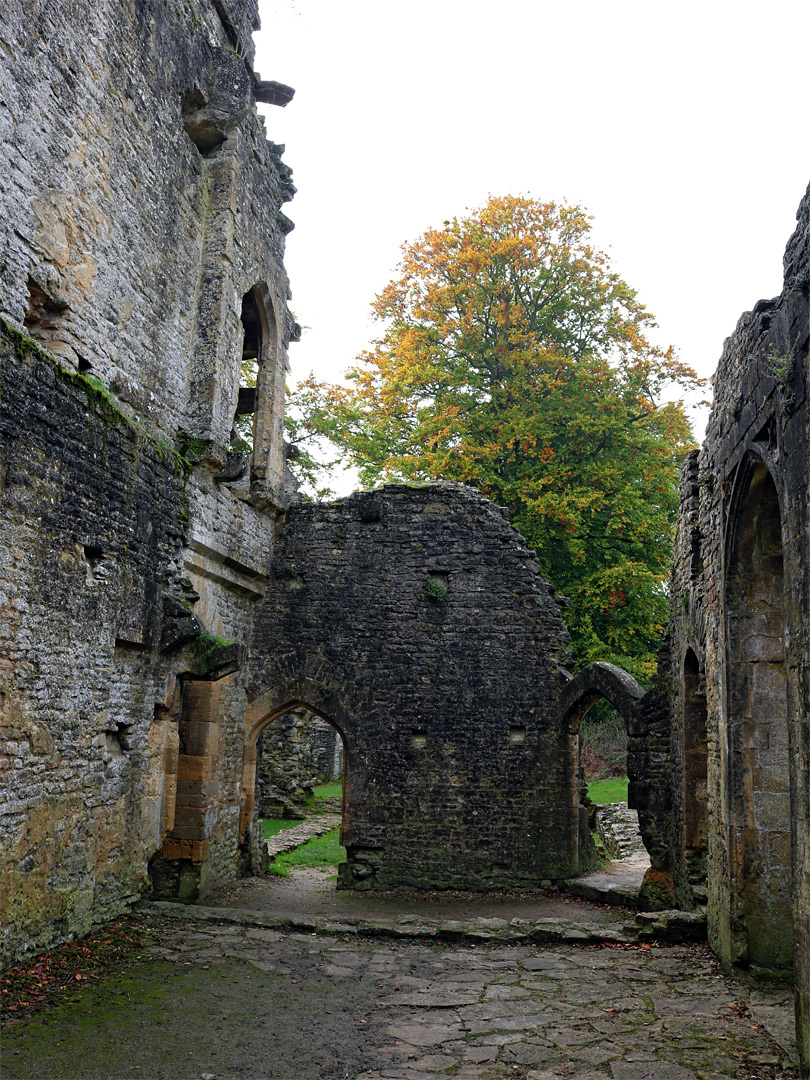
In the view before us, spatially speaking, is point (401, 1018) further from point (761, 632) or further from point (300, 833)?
point (300, 833)

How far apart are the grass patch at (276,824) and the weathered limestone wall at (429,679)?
13.8 feet

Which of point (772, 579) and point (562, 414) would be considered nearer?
point (772, 579)

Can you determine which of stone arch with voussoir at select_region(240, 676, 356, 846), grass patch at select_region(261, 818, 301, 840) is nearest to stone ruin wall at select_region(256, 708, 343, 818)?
grass patch at select_region(261, 818, 301, 840)

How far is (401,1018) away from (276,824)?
416 inches

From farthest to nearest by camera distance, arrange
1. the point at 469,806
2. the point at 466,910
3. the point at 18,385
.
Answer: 1. the point at 469,806
2. the point at 466,910
3. the point at 18,385

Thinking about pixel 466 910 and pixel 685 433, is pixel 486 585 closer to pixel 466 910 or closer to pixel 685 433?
pixel 466 910

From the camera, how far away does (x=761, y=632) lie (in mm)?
6449

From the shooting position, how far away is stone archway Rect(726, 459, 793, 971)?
6.09 metres

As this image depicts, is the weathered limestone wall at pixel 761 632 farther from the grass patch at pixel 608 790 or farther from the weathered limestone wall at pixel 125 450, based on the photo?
the grass patch at pixel 608 790

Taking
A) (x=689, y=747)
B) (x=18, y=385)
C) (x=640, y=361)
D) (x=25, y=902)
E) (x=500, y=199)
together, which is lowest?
(x=25, y=902)

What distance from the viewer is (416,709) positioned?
11.3 meters

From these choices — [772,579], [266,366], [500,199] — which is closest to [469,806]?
[772,579]

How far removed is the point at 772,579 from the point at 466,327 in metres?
10.8

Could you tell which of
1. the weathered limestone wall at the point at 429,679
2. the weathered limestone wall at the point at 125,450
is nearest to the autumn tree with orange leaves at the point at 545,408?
the weathered limestone wall at the point at 429,679
